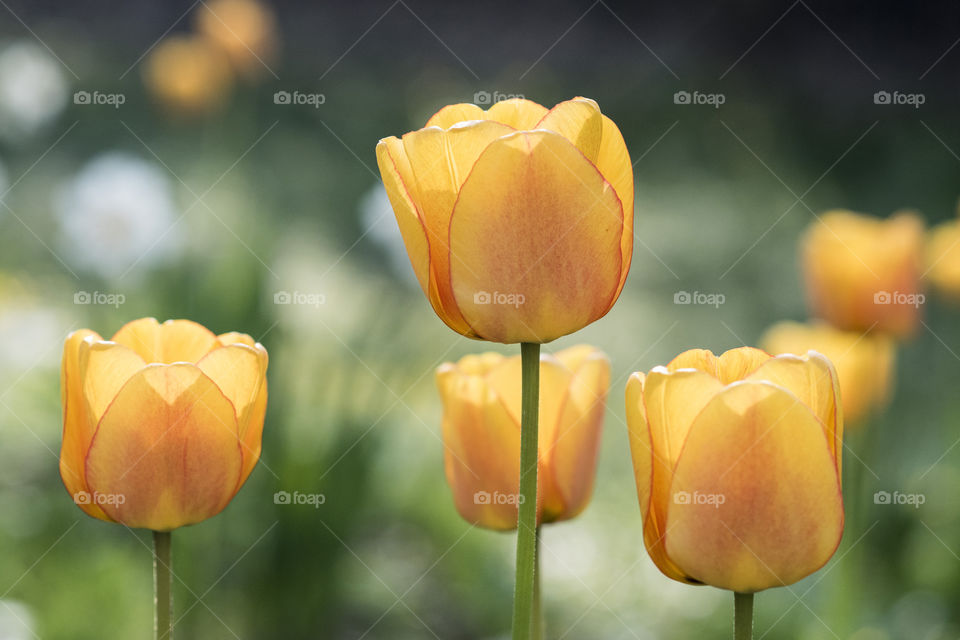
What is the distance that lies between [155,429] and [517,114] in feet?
1.22

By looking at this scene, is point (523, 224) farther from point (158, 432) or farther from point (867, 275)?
point (867, 275)

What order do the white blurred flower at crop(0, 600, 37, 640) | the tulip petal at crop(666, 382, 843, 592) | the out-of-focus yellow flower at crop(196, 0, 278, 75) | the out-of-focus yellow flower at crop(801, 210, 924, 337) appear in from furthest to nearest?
the out-of-focus yellow flower at crop(196, 0, 278, 75), the out-of-focus yellow flower at crop(801, 210, 924, 337), the white blurred flower at crop(0, 600, 37, 640), the tulip petal at crop(666, 382, 843, 592)

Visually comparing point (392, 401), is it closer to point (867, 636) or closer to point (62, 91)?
point (867, 636)

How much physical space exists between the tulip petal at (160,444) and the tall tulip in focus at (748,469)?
0.33 meters

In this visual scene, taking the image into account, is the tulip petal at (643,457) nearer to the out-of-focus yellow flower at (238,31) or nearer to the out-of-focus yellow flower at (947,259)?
the out-of-focus yellow flower at (947,259)

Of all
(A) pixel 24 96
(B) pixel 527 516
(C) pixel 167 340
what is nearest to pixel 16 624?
(C) pixel 167 340

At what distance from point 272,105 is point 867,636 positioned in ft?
12.4

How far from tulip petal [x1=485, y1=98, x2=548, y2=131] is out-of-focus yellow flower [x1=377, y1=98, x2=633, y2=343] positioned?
1.5 inches

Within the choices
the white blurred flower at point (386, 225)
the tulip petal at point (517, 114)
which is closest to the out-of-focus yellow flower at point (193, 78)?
the white blurred flower at point (386, 225)

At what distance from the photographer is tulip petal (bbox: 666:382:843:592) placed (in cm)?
62

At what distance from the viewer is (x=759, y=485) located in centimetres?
62

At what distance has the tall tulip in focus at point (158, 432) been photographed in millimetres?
721

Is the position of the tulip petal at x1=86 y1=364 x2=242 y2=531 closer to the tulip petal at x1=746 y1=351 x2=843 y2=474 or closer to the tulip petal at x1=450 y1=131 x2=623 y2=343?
Answer: the tulip petal at x1=450 y1=131 x2=623 y2=343

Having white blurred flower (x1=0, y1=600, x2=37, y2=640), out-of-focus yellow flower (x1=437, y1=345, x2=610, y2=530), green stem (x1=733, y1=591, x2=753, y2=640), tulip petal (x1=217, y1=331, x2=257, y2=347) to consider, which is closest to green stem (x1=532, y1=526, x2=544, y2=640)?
out-of-focus yellow flower (x1=437, y1=345, x2=610, y2=530)
